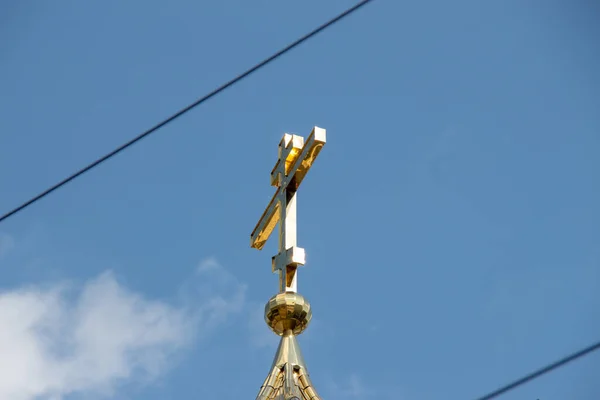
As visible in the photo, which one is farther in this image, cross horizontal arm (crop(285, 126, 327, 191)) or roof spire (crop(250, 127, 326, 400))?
roof spire (crop(250, 127, 326, 400))

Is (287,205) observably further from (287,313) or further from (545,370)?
(545,370)

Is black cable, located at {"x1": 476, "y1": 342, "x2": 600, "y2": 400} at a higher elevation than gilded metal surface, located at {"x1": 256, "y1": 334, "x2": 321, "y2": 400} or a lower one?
lower

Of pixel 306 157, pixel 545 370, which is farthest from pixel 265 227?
pixel 545 370

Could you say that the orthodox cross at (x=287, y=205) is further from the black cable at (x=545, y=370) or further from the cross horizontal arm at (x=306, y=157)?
the black cable at (x=545, y=370)

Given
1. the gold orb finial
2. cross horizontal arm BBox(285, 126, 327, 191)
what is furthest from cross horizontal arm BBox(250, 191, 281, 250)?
the gold orb finial

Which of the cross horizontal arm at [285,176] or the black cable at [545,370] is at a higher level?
the cross horizontal arm at [285,176]

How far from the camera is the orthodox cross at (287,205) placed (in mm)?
11852

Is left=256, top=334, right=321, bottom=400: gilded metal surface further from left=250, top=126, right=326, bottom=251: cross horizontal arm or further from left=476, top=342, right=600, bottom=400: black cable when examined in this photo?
left=476, top=342, right=600, bottom=400: black cable

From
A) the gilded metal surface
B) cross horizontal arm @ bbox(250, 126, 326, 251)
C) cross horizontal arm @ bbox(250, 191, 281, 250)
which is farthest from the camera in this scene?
cross horizontal arm @ bbox(250, 191, 281, 250)

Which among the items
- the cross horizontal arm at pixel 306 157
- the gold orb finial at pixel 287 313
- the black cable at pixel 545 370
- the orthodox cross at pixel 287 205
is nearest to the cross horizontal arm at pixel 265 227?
the orthodox cross at pixel 287 205

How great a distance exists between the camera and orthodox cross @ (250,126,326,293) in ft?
38.9

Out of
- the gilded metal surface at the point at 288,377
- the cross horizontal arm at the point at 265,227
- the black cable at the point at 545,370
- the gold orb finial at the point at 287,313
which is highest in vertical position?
the cross horizontal arm at the point at 265,227

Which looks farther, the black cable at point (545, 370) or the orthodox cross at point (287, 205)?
the orthodox cross at point (287, 205)

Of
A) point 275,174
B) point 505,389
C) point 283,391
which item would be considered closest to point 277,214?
point 275,174
